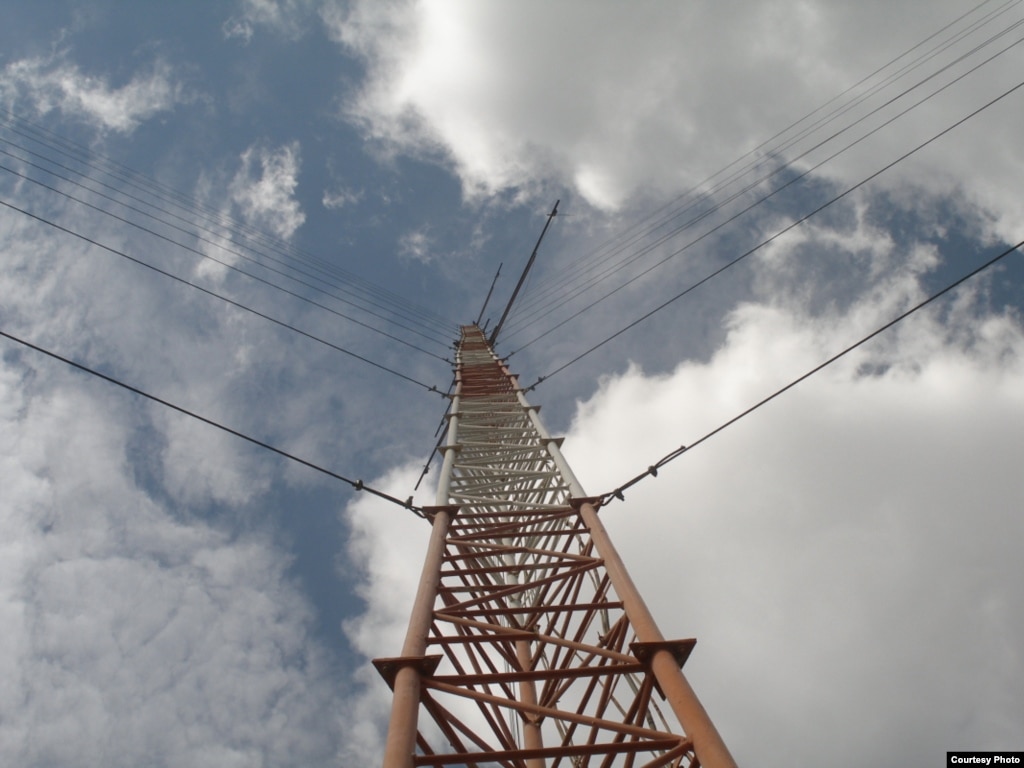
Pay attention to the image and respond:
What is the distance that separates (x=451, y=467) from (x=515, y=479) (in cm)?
139

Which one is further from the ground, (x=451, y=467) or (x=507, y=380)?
(x=507, y=380)

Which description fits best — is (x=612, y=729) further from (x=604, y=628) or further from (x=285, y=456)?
(x=285, y=456)

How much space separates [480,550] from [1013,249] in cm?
795

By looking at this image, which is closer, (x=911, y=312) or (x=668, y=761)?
(x=668, y=761)

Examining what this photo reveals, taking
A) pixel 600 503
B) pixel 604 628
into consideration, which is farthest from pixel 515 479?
pixel 604 628

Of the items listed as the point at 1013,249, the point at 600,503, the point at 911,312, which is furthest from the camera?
the point at 600,503

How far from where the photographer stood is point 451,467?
456 inches

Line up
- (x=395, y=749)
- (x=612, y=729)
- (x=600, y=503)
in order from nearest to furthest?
1. (x=395, y=749)
2. (x=612, y=729)
3. (x=600, y=503)

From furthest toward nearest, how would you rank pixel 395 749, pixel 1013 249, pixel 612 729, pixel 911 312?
1. pixel 911 312
2. pixel 1013 249
3. pixel 612 729
4. pixel 395 749

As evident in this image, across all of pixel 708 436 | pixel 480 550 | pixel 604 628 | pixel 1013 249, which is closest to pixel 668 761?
pixel 604 628

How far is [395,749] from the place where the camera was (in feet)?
14.3

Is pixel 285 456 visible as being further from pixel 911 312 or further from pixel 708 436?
pixel 911 312

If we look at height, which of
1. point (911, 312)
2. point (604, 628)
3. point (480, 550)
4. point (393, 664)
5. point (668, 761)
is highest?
point (911, 312)

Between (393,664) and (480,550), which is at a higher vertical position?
(480,550)
